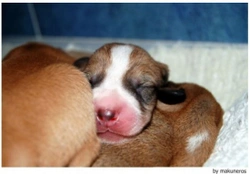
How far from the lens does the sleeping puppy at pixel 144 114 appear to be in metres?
1.83

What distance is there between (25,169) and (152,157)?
21.5 inches

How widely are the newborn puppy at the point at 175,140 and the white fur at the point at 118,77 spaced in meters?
0.15

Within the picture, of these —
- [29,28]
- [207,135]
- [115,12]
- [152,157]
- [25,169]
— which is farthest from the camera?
[29,28]

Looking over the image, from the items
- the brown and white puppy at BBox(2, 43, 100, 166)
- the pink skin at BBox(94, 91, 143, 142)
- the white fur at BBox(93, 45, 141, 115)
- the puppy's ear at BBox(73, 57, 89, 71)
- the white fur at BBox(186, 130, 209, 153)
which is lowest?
the white fur at BBox(186, 130, 209, 153)

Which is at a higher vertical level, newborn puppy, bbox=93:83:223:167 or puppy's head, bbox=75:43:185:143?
puppy's head, bbox=75:43:185:143

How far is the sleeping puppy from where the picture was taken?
6.02 ft

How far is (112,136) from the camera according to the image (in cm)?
193

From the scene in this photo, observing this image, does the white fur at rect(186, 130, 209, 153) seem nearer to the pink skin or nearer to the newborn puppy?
the newborn puppy

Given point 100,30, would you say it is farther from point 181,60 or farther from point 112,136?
point 112,136

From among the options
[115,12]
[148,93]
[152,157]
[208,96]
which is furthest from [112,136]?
[115,12]

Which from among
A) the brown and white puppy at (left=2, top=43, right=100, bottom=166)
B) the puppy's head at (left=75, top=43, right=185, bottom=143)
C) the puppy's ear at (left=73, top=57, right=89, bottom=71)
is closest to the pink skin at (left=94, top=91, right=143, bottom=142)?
the puppy's head at (left=75, top=43, right=185, bottom=143)

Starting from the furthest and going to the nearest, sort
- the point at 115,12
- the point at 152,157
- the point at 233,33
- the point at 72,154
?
the point at 115,12 < the point at 233,33 < the point at 152,157 < the point at 72,154

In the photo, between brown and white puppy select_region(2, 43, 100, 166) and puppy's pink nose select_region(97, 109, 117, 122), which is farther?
puppy's pink nose select_region(97, 109, 117, 122)

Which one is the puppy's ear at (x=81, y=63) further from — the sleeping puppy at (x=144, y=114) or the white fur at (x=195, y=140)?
the white fur at (x=195, y=140)
